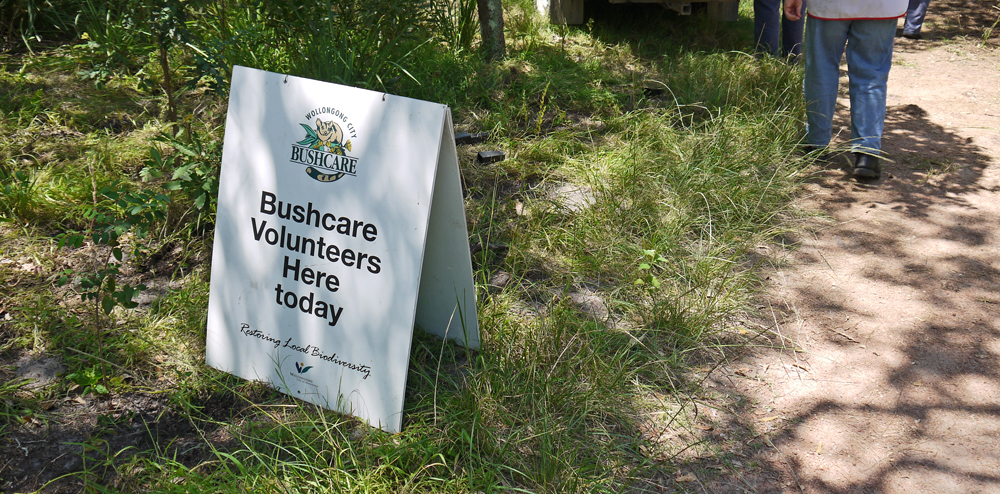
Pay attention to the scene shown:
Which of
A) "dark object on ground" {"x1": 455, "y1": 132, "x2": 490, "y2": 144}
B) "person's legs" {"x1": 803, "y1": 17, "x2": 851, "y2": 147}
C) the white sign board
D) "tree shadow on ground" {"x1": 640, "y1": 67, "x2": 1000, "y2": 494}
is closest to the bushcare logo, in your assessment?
the white sign board

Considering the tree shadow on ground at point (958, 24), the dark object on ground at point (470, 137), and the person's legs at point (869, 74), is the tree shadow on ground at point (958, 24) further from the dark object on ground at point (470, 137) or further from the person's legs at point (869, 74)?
the dark object on ground at point (470, 137)

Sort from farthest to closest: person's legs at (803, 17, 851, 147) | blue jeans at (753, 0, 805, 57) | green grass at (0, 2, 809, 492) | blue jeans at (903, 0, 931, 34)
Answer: blue jeans at (903, 0, 931, 34) → blue jeans at (753, 0, 805, 57) → person's legs at (803, 17, 851, 147) → green grass at (0, 2, 809, 492)

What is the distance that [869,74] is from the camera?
402cm

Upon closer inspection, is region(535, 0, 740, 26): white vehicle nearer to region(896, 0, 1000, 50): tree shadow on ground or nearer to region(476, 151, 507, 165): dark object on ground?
region(896, 0, 1000, 50): tree shadow on ground

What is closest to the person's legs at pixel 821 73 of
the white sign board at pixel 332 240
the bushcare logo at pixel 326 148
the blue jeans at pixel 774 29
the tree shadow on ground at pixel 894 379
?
the tree shadow on ground at pixel 894 379

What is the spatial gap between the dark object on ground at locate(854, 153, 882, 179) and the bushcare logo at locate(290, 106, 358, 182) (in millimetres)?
3321

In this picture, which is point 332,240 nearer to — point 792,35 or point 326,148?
point 326,148

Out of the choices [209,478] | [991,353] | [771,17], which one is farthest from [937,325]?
[771,17]

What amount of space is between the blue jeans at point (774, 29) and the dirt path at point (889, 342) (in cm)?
172

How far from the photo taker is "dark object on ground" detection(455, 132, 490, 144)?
163 inches

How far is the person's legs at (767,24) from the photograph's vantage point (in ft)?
19.3

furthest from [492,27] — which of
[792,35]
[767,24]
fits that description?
[792,35]

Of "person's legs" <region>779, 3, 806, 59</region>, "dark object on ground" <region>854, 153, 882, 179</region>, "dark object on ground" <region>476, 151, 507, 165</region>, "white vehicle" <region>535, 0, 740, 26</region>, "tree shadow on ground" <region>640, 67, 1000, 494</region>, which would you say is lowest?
"tree shadow on ground" <region>640, 67, 1000, 494</region>

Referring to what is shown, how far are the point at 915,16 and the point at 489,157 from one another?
19.9 ft
